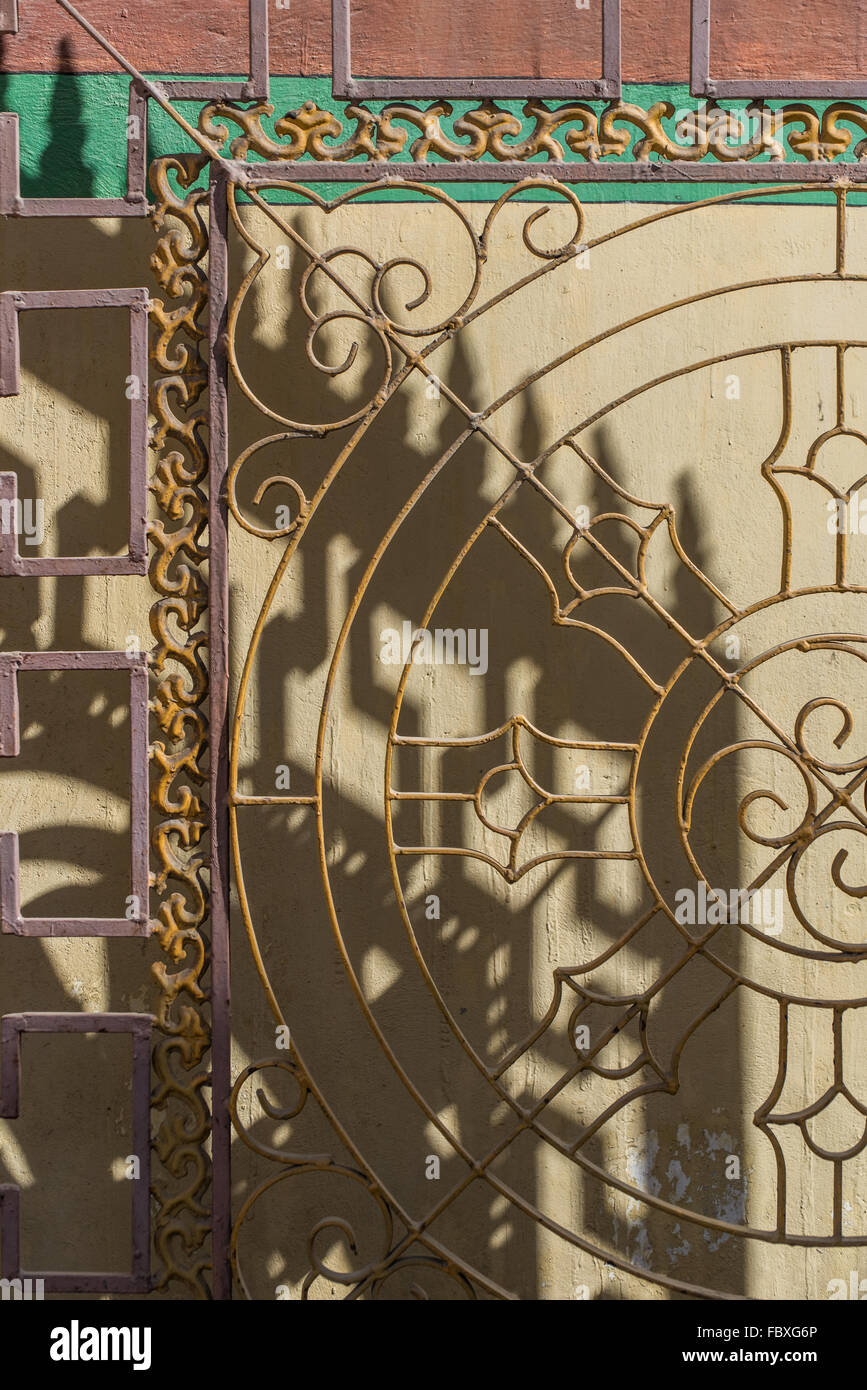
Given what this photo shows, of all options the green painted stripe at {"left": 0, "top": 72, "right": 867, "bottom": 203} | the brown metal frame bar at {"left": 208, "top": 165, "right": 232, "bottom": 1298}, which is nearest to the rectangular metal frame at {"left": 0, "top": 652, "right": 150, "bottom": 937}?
the brown metal frame bar at {"left": 208, "top": 165, "right": 232, "bottom": 1298}

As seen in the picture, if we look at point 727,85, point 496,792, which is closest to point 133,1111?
point 496,792

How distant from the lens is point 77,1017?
196 cm

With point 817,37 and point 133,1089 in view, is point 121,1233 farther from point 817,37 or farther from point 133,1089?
point 817,37

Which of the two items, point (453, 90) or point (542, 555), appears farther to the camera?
point (542, 555)

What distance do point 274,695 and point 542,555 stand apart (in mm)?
574

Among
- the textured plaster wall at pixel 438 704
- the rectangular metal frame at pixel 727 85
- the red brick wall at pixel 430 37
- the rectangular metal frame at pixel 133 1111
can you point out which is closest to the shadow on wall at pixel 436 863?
the textured plaster wall at pixel 438 704

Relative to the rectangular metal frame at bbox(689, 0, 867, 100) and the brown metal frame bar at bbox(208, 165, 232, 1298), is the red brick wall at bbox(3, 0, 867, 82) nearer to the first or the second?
the rectangular metal frame at bbox(689, 0, 867, 100)

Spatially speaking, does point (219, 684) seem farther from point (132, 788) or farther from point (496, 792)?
point (496, 792)

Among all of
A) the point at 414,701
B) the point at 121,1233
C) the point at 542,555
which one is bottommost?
the point at 121,1233

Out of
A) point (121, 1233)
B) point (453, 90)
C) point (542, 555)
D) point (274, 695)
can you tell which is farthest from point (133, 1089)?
point (453, 90)

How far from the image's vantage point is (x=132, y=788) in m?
1.91

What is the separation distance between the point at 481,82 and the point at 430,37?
36 centimetres

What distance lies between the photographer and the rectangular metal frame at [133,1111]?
6.40 ft

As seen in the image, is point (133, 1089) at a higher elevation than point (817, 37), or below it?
below
